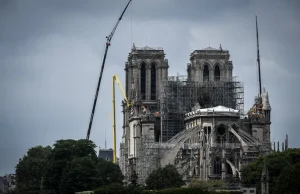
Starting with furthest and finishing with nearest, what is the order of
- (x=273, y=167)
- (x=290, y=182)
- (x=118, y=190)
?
(x=273, y=167)
(x=118, y=190)
(x=290, y=182)

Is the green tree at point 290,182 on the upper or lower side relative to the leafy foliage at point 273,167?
lower

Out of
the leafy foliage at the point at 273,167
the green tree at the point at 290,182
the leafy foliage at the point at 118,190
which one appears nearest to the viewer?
the green tree at the point at 290,182

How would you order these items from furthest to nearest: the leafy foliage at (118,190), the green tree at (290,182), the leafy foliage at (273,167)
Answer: the leafy foliage at (273,167) < the leafy foliage at (118,190) < the green tree at (290,182)

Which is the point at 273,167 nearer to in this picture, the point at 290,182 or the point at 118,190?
the point at 118,190

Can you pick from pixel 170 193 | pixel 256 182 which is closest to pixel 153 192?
pixel 170 193

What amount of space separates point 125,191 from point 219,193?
507 inches

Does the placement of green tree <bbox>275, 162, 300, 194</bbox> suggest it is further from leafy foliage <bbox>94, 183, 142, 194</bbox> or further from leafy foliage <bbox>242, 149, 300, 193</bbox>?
leafy foliage <bbox>94, 183, 142, 194</bbox>

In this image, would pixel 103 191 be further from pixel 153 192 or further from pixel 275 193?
pixel 275 193

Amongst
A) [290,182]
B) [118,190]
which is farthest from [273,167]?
[290,182]

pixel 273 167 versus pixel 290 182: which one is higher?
pixel 273 167

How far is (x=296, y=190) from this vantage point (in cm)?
15575

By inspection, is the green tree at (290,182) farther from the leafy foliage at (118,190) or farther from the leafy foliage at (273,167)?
the leafy foliage at (118,190)

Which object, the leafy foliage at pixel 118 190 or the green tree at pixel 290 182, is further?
the leafy foliage at pixel 118 190

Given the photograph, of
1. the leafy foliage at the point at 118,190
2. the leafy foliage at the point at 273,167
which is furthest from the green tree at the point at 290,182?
the leafy foliage at the point at 118,190
